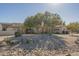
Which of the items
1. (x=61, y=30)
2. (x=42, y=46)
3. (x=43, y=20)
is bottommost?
(x=42, y=46)

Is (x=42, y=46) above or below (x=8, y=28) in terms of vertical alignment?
below

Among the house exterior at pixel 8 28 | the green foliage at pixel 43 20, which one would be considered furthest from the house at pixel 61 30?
the house exterior at pixel 8 28

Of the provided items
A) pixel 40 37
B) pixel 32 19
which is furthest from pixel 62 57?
pixel 32 19

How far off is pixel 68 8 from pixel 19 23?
577 millimetres

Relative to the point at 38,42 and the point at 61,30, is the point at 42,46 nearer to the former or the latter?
the point at 38,42

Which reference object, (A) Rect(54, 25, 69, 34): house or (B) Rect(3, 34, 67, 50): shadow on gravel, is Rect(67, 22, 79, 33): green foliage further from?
(B) Rect(3, 34, 67, 50): shadow on gravel

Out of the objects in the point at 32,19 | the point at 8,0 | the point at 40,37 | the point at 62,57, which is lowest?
the point at 62,57

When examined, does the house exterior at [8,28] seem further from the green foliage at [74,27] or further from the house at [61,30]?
the green foliage at [74,27]

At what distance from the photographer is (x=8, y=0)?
320cm

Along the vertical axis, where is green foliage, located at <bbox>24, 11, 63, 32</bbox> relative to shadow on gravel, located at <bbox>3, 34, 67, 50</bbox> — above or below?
above

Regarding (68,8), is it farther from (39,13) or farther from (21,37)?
(21,37)

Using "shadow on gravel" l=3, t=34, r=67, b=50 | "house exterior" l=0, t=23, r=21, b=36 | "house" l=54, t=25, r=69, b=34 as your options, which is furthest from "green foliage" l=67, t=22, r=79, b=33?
"house exterior" l=0, t=23, r=21, b=36

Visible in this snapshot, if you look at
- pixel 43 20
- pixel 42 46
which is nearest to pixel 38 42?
pixel 42 46

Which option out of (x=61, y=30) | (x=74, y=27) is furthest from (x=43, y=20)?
(x=74, y=27)
